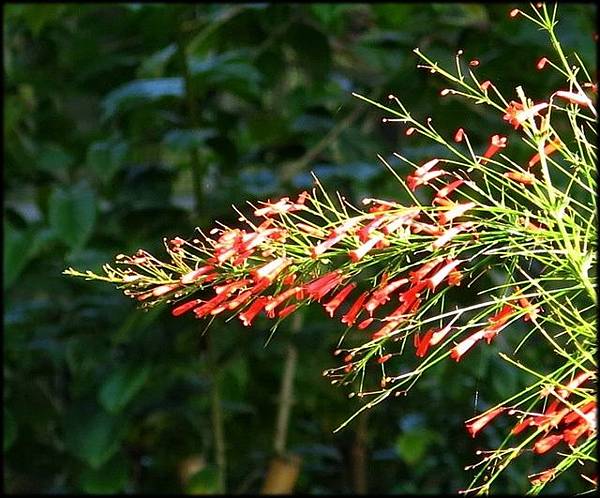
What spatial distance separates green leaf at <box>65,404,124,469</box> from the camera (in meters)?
1.25

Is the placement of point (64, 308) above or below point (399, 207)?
below

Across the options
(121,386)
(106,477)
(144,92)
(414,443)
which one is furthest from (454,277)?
(414,443)

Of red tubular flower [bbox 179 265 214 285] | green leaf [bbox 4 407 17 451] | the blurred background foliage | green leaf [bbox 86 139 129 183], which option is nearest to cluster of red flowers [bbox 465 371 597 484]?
red tubular flower [bbox 179 265 214 285]

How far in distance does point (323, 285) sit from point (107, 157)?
2.67 ft

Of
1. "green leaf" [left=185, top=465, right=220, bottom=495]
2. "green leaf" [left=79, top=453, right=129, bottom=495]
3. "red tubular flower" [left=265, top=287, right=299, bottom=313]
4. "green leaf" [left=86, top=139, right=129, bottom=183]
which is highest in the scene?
"red tubular flower" [left=265, top=287, right=299, bottom=313]

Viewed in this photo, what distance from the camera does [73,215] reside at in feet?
3.78

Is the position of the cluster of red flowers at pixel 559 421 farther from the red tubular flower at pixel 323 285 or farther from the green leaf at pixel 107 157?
the green leaf at pixel 107 157

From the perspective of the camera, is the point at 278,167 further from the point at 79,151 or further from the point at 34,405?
the point at 34,405

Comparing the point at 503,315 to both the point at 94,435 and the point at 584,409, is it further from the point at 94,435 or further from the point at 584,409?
the point at 94,435

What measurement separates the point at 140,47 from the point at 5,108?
186mm

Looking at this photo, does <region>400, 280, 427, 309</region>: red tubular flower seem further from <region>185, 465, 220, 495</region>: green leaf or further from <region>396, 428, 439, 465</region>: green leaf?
<region>396, 428, 439, 465</region>: green leaf

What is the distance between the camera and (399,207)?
37 centimetres

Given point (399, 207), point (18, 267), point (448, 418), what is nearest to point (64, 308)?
point (18, 267)

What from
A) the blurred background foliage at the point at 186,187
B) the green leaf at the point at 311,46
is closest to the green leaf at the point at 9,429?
the blurred background foliage at the point at 186,187
